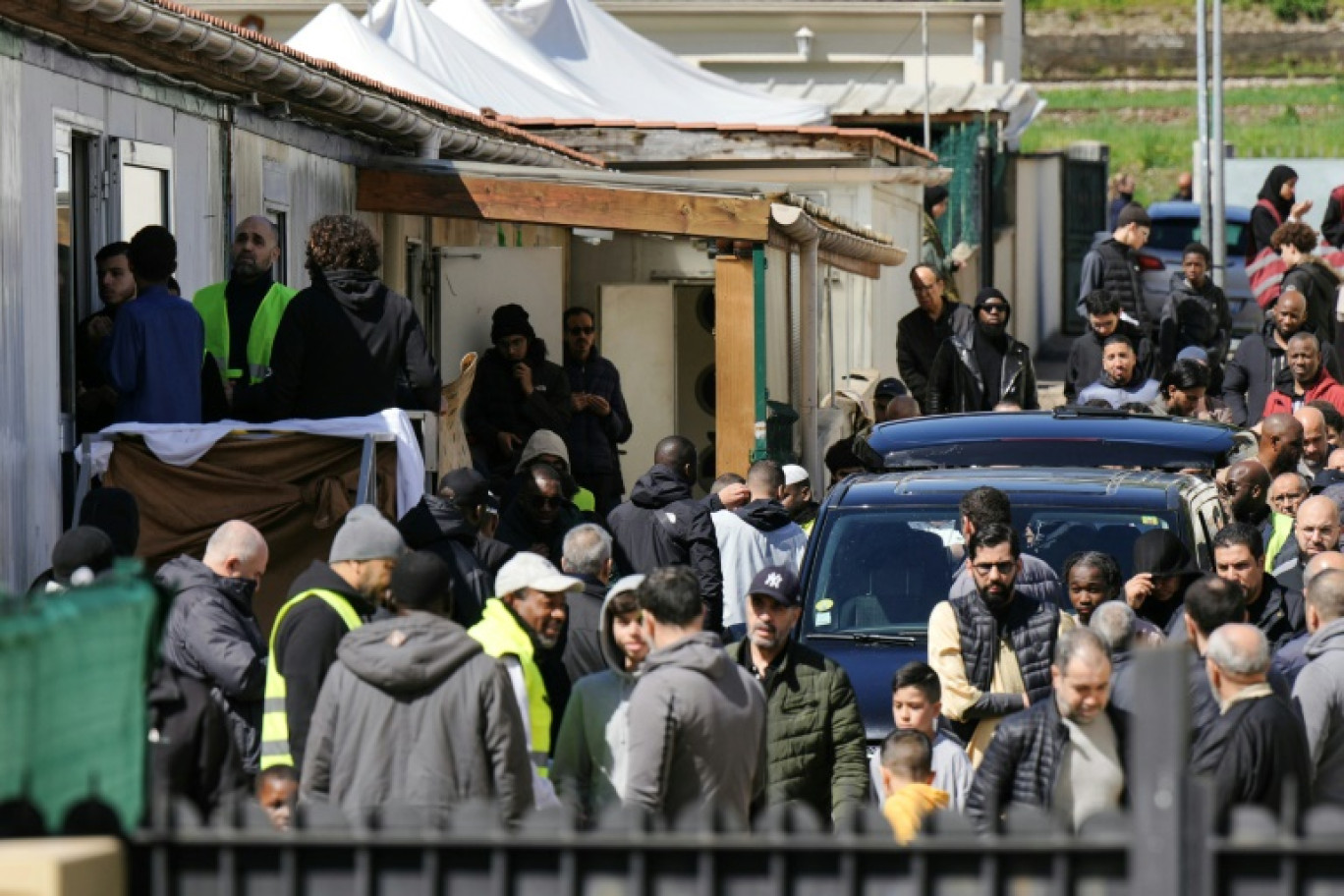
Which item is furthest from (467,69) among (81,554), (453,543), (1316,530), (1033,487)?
(81,554)

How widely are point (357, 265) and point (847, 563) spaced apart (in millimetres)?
2503

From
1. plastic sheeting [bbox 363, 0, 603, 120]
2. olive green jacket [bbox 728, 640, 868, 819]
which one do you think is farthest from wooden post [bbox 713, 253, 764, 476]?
plastic sheeting [bbox 363, 0, 603, 120]

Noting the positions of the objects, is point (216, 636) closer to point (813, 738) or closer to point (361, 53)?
point (813, 738)

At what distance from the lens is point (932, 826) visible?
3.94 metres

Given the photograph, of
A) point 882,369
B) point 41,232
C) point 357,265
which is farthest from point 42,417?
point 882,369

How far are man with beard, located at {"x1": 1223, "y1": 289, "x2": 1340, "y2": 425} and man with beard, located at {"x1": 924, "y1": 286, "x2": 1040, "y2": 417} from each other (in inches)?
57.3

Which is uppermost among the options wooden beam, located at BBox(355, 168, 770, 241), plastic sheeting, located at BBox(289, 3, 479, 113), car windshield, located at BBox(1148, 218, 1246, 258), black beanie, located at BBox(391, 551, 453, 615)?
plastic sheeting, located at BBox(289, 3, 479, 113)

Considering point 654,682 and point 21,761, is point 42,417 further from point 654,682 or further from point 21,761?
point 21,761

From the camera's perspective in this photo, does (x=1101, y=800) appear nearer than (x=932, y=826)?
No

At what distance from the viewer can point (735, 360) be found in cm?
1399

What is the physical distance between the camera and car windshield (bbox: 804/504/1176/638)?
10094 mm

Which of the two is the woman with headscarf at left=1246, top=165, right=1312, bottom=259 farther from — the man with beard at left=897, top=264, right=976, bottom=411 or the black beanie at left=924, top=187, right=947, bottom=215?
the man with beard at left=897, top=264, right=976, bottom=411

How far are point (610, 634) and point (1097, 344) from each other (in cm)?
958

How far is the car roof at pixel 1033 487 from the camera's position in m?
10.2
